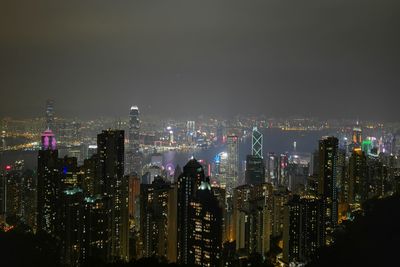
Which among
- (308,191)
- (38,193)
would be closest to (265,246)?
(308,191)

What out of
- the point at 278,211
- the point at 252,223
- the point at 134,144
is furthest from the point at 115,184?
the point at 278,211

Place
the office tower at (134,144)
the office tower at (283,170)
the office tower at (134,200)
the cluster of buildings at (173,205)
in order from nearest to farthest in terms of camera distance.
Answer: the cluster of buildings at (173,205) → the office tower at (134,200) → the office tower at (134,144) → the office tower at (283,170)

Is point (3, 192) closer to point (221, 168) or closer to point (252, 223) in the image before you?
point (252, 223)

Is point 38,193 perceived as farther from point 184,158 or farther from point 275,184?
point 275,184

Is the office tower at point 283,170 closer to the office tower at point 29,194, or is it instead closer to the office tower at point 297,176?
the office tower at point 297,176

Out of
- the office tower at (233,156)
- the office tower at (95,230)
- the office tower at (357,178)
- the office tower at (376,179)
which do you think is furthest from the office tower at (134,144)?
the office tower at (376,179)
